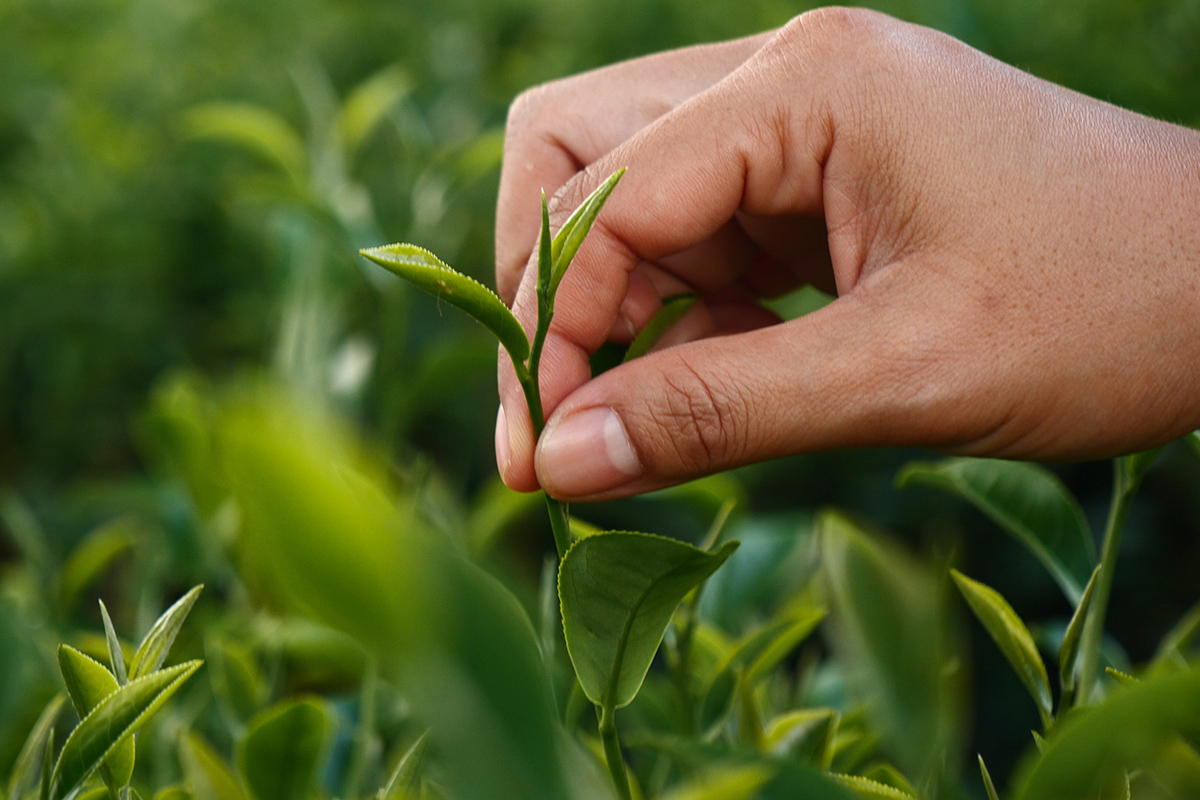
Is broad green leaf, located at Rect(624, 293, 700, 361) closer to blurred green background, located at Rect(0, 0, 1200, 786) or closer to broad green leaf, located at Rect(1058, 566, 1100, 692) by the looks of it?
broad green leaf, located at Rect(1058, 566, 1100, 692)

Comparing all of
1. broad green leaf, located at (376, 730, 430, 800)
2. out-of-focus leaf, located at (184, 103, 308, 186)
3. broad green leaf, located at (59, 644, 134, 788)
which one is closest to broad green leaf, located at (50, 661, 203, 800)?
broad green leaf, located at (59, 644, 134, 788)

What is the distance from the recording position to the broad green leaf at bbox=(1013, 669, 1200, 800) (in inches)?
14.9

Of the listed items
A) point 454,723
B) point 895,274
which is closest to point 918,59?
point 895,274

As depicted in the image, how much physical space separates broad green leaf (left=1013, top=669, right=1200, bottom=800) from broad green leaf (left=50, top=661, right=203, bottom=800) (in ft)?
1.43

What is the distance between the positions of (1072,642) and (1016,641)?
34mm

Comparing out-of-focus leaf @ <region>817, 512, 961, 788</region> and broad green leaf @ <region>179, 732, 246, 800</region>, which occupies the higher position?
out-of-focus leaf @ <region>817, 512, 961, 788</region>

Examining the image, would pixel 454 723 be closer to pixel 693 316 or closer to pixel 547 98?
pixel 693 316

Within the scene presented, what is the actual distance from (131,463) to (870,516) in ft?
5.16

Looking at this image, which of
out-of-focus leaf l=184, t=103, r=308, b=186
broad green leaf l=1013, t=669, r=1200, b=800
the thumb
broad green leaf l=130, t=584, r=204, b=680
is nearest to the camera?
broad green leaf l=1013, t=669, r=1200, b=800

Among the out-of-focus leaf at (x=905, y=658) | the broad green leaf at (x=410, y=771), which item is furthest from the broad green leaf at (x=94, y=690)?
the out-of-focus leaf at (x=905, y=658)

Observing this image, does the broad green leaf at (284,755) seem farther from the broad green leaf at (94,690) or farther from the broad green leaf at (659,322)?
the broad green leaf at (659,322)

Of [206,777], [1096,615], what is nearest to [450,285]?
[206,777]

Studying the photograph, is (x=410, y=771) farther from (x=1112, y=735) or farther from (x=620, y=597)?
(x=1112, y=735)

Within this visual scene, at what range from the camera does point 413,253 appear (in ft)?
1.69
